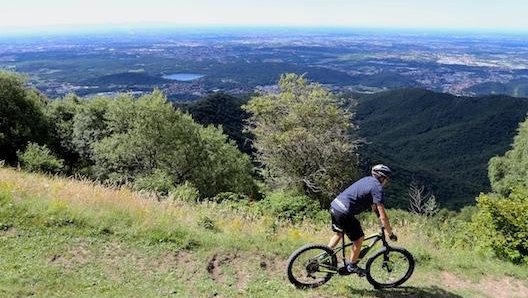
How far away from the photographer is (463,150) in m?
131

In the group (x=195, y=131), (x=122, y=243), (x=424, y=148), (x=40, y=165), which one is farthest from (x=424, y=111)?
(x=122, y=243)

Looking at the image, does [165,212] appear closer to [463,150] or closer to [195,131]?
[195,131]

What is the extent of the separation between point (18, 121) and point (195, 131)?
1214cm

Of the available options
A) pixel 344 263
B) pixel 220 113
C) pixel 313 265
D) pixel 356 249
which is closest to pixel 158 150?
pixel 313 265

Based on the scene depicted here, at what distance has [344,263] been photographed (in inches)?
302

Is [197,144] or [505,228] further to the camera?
[197,144]

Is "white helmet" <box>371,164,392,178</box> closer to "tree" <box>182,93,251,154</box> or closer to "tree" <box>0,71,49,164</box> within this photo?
"tree" <box>0,71,49,164</box>

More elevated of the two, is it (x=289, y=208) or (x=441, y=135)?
(x=289, y=208)

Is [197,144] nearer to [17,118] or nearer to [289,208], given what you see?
[17,118]

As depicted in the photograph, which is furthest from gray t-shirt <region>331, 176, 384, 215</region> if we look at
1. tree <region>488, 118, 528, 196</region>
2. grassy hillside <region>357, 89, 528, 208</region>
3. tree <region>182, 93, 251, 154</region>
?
grassy hillside <region>357, 89, 528, 208</region>

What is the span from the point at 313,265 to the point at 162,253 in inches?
103

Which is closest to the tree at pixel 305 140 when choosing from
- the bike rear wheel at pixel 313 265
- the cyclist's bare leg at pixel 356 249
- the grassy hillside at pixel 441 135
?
the bike rear wheel at pixel 313 265

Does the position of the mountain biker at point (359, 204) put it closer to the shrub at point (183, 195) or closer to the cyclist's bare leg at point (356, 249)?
the cyclist's bare leg at point (356, 249)

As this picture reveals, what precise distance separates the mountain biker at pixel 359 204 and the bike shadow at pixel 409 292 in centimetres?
65
